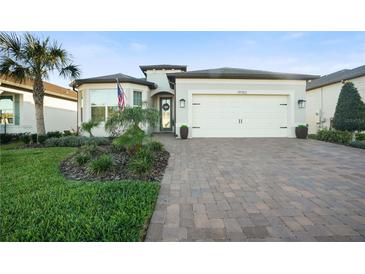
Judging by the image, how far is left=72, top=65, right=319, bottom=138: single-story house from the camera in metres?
12.0

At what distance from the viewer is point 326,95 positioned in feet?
55.1

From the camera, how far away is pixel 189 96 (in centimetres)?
1200

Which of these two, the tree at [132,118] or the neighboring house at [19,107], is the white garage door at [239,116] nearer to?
the tree at [132,118]

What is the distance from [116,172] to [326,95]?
16817 mm

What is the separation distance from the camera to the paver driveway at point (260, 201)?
8.84 ft

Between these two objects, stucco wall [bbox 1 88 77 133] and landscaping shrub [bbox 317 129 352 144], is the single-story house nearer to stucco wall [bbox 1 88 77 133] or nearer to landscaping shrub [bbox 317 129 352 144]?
landscaping shrub [bbox 317 129 352 144]

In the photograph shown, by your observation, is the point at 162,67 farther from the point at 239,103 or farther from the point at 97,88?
the point at 239,103

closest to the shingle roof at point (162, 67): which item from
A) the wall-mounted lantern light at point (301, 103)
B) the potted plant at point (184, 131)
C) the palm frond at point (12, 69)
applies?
the potted plant at point (184, 131)

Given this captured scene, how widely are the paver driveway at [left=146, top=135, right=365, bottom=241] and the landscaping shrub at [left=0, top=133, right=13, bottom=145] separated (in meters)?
10.5

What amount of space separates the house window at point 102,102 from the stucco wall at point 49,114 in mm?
4584

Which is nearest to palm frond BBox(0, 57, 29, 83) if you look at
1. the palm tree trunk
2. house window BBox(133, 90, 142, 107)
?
the palm tree trunk
